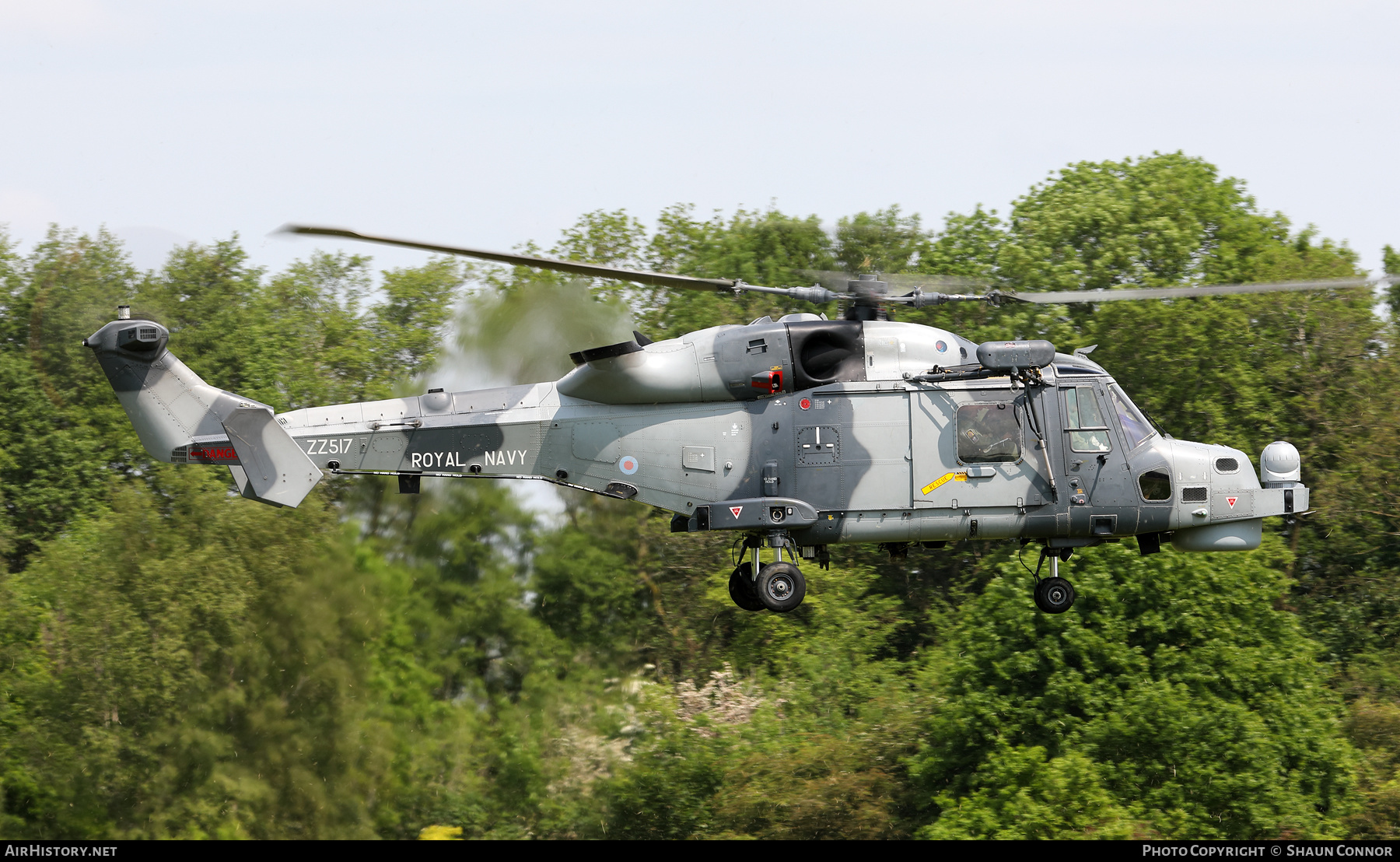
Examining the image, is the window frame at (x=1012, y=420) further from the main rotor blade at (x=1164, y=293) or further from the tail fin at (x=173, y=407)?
the tail fin at (x=173, y=407)

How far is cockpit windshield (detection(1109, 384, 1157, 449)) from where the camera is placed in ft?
55.0

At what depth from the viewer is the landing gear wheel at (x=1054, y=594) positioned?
678 inches

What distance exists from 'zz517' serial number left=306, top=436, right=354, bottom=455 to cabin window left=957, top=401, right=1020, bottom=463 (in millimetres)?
6809

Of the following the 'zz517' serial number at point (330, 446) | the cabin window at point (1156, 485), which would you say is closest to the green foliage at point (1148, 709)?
the cabin window at point (1156, 485)

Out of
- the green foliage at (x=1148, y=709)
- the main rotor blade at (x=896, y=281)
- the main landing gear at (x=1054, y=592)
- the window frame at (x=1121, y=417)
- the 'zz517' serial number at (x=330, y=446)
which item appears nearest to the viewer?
the window frame at (x=1121, y=417)

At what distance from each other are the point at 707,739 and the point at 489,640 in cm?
510

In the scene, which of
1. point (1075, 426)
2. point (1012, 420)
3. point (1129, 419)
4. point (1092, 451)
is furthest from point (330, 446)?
point (1129, 419)

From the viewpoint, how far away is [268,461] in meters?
16.7

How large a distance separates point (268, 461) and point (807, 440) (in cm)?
592

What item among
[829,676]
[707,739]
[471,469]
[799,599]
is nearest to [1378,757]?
[829,676]

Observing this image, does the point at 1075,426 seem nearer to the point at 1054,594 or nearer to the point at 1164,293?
the point at 1164,293

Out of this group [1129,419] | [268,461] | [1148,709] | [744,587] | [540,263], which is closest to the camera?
[540,263]

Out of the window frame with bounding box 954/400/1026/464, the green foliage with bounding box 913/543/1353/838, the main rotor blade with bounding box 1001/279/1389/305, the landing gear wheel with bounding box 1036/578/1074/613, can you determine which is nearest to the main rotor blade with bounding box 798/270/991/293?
the main rotor blade with bounding box 1001/279/1389/305

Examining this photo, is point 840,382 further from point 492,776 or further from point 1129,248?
point 1129,248
